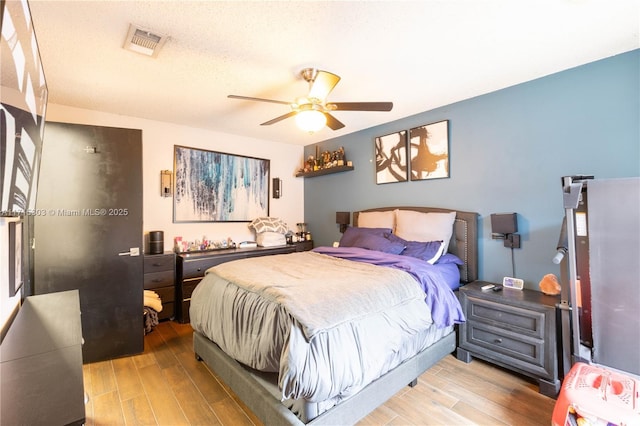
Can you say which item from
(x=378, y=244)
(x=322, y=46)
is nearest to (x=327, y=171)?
(x=378, y=244)

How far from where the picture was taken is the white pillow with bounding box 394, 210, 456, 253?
3041 millimetres

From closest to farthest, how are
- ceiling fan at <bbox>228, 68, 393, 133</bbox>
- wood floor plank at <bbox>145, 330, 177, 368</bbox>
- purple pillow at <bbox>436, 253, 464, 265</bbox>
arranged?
ceiling fan at <bbox>228, 68, 393, 133</bbox> → wood floor plank at <bbox>145, 330, 177, 368</bbox> → purple pillow at <bbox>436, 253, 464, 265</bbox>

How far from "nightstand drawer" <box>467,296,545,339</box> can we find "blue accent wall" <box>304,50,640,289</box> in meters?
0.58

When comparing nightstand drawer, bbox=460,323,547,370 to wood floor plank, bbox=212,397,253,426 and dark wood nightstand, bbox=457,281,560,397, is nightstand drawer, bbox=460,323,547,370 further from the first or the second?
wood floor plank, bbox=212,397,253,426

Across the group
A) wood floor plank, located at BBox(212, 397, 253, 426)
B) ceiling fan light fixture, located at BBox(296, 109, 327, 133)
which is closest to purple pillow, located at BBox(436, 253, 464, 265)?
ceiling fan light fixture, located at BBox(296, 109, 327, 133)

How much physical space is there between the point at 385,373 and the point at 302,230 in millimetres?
3421

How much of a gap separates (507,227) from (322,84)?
2199 mm

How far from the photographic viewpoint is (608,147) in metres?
2.22

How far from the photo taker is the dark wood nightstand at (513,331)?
81.4 inches

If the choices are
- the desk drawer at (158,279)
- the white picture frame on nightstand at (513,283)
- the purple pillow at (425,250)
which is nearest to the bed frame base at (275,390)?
the purple pillow at (425,250)

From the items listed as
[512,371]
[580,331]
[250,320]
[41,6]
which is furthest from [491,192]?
[41,6]

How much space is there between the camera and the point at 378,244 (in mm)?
3209

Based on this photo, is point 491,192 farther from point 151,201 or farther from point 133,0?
point 151,201

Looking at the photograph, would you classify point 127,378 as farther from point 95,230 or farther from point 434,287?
point 434,287
